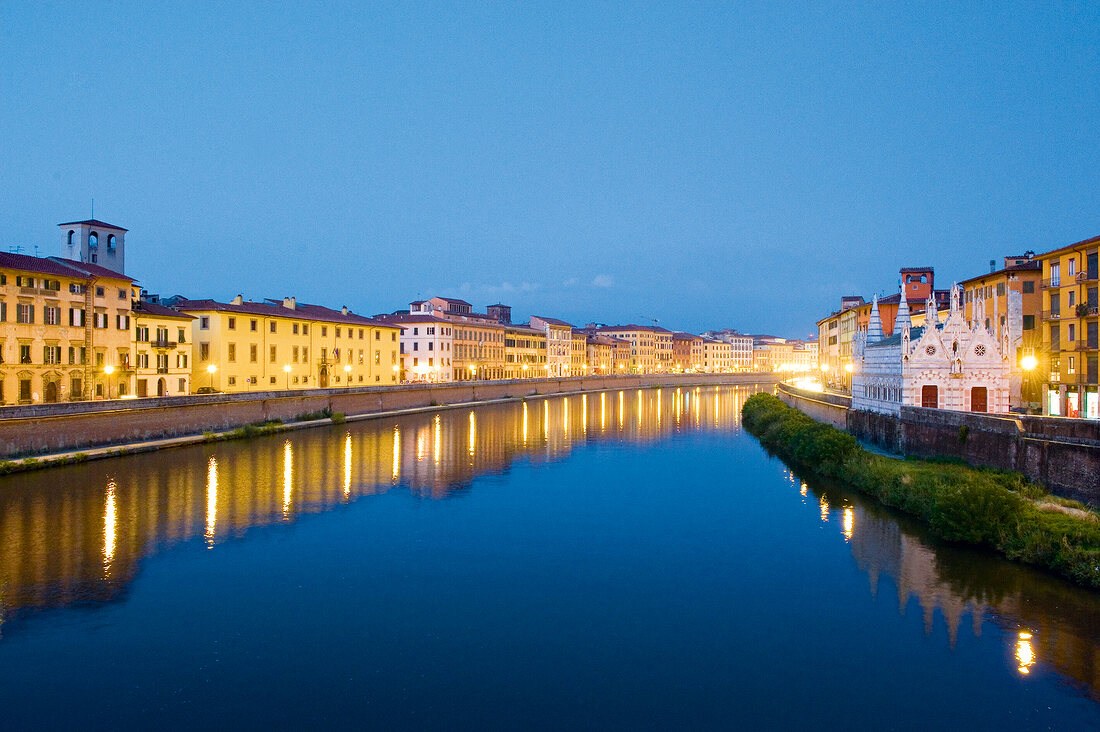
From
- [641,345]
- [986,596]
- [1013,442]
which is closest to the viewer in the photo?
[986,596]

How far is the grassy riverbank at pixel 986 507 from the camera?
15.9m

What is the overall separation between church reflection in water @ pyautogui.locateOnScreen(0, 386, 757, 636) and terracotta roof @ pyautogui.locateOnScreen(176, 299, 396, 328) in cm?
1002

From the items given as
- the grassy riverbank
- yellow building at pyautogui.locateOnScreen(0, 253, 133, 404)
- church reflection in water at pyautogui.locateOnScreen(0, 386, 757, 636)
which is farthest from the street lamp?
the grassy riverbank

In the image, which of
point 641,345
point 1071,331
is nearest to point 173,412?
point 1071,331

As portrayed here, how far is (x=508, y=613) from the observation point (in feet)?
48.3

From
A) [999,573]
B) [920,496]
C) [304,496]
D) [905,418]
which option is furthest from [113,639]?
[905,418]

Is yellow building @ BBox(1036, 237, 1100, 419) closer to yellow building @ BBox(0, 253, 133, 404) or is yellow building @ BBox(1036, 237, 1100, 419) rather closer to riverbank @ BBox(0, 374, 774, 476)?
riverbank @ BBox(0, 374, 774, 476)

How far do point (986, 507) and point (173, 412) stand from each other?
32.8 metres

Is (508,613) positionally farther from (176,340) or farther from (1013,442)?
(176,340)

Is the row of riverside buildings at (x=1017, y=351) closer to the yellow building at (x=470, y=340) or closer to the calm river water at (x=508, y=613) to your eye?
the calm river water at (x=508, y=613)

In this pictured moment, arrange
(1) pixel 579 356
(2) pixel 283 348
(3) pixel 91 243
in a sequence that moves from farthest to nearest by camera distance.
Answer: (1) pixel 579 356
(2) pixel 283 348
(3) pixel 91 243

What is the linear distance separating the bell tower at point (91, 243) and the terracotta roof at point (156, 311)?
4870 millimetres

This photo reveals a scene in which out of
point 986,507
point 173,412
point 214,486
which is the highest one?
point 173,412

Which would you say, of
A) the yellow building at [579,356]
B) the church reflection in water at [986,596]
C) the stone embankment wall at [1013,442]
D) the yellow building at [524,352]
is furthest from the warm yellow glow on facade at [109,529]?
the yellow building at [579,356]
